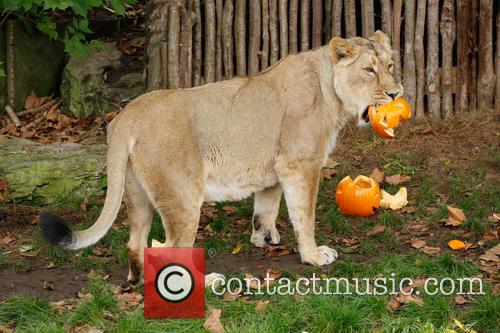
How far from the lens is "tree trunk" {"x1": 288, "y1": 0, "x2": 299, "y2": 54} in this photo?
8.76 m

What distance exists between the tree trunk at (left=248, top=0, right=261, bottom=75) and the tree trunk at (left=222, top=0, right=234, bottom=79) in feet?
0.66

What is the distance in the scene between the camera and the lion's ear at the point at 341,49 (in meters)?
6.09

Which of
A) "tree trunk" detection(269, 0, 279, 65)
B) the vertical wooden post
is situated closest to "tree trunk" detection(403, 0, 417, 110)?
the vertical wooden post

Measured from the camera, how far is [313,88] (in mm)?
6270

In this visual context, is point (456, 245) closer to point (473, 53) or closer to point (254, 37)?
point (473, 53)

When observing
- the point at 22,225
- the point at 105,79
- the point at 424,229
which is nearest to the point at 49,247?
the point at 22,225

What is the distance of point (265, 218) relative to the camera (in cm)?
672

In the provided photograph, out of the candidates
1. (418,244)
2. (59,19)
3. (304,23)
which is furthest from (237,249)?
(59,19)

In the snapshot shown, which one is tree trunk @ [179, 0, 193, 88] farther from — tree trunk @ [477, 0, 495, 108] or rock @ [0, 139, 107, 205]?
tree trunk @ [477, 0, 495, 108]

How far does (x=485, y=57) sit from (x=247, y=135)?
359cm

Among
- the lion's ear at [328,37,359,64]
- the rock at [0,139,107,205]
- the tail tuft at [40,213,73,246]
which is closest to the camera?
the tail tuft at [40,213,73,246]

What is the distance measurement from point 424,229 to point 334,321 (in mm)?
2103

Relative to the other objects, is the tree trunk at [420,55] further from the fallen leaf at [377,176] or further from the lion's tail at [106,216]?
the lion's tail at [106,216]

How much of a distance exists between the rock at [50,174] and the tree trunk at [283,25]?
2161 mm
